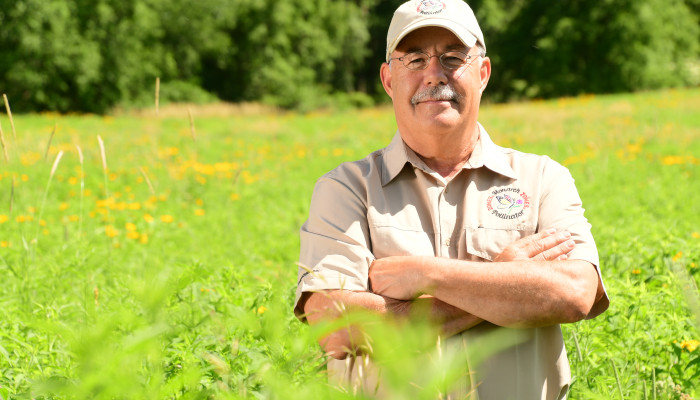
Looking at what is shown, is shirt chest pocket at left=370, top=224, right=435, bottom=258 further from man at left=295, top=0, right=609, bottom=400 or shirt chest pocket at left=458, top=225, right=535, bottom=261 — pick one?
shirt chest pocket at left=458, top=225, right=535, bottom=261

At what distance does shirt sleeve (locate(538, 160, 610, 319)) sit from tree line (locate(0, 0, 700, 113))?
103 feet

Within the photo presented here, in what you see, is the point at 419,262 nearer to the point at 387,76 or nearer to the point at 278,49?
the point at 387,76

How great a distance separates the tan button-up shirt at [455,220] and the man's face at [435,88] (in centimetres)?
12

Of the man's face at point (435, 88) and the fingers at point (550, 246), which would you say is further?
the man's face at point (435, 88)

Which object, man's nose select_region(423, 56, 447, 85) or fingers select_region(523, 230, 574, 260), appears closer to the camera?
fingers select_region(523, 230, 574, 260)

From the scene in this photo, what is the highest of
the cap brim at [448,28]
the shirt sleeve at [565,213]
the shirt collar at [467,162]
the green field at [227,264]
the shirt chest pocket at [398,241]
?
the cap brim at [448,28]

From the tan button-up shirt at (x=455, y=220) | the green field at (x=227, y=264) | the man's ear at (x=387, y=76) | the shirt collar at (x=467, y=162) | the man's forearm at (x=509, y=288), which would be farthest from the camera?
the man's ear at (x=387, y=76)

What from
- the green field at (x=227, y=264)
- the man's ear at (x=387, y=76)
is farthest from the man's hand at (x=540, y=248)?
the man's ear at (x=387, y=76)

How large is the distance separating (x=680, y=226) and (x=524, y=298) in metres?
4.12

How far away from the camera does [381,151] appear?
2713 mm

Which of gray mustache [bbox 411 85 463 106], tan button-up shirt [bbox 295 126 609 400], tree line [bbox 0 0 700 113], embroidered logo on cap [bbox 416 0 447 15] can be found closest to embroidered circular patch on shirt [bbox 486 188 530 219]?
tan button-up shirt [bbox 295 126 609 400]

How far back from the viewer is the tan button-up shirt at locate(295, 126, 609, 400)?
2.29 m

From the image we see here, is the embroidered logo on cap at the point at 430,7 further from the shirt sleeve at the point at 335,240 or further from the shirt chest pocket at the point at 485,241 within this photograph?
the shirt chest pocket at the point at 485,241

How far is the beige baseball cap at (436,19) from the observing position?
2.46 m
